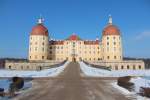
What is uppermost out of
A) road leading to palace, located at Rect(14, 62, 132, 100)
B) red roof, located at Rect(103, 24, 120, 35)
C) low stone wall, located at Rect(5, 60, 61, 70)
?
red roof, located at Rect(103, 24, 120, 35)

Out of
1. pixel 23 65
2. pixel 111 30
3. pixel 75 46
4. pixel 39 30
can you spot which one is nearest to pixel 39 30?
pixel 39 30

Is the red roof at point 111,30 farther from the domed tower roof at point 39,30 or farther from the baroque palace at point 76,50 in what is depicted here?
the domed tower roof at point 39,30

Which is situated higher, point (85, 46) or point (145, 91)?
point (85, 46)

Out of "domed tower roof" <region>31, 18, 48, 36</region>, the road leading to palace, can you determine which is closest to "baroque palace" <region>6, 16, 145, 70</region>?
"domed tower roof" <region>31, 18, 48, 36</region>

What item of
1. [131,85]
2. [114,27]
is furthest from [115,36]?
[131,85]

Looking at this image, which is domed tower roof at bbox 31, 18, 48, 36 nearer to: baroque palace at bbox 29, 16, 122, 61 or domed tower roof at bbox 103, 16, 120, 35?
baroque palace at bbox 29, 16, 122, 61

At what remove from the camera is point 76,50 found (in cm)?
12419

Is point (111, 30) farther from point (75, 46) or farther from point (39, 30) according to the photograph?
point (39, 30)

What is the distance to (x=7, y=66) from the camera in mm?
96250

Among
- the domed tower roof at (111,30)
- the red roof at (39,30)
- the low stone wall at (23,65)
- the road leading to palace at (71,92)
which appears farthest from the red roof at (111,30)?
the road leading to palace at (71,92)

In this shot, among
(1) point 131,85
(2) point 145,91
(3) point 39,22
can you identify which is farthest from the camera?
(3) point 39,22

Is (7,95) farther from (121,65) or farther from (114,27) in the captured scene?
(114,27)

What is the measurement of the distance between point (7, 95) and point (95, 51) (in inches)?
4279

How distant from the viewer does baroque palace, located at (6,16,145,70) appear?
319ft
